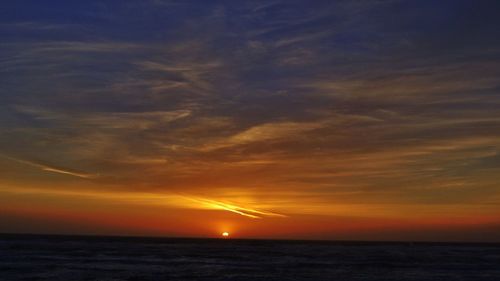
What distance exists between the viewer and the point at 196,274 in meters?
47.2

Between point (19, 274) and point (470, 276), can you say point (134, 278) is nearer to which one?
point (19, 274)

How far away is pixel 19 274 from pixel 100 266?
33.7ft

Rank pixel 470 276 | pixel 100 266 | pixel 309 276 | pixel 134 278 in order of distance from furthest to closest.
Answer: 1. pixel 100 266
2. pixel 470 276
3. pixel 309 276
4. pixel 134 278

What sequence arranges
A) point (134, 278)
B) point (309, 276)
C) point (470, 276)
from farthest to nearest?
point (470, 276) → point (309, 276) → point (134, 278)

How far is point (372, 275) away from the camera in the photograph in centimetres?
4772

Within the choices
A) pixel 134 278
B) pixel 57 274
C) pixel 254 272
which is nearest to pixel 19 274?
pixel 57 274

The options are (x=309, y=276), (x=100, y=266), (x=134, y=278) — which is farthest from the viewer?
(x=100, y=266)

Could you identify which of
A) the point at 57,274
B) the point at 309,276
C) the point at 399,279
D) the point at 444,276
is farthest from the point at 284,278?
the point at 57,274

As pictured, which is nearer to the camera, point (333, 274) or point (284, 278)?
point (284, 278)

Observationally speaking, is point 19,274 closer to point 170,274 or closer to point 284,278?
point 170,274

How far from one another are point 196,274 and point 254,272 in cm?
555

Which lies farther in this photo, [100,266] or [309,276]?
[100,266]

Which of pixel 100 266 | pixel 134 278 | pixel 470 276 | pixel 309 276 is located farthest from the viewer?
pixel 100 266

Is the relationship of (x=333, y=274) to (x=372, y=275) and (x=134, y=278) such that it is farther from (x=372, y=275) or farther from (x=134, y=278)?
(x=134, y=278)
